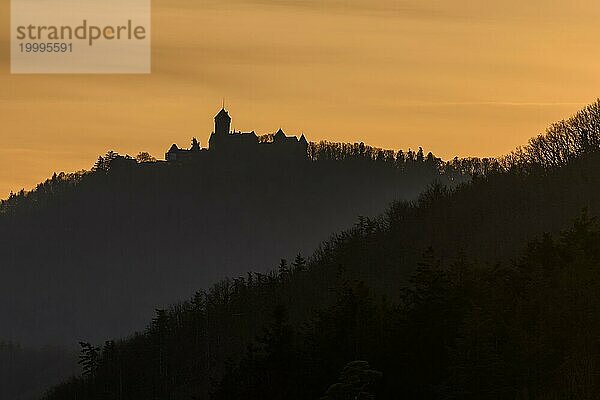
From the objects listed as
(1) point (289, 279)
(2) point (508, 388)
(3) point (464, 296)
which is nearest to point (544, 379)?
(2) point (508, 388)

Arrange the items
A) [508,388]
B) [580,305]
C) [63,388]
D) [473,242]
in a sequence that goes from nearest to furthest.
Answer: [508,388], [580,305], [473,242], [63,388]

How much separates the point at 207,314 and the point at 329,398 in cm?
9752

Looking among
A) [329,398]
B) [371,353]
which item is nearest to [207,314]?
[371,353]

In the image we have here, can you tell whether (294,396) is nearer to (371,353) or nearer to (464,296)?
(371,353)

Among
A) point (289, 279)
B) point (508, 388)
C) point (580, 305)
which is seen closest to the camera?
point (508, 388)

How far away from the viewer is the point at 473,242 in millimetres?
112438

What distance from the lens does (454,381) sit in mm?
38281

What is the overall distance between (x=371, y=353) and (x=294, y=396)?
8.90 feet

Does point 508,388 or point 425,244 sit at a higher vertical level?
A: point 425,244

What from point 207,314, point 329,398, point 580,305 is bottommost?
point 329,398

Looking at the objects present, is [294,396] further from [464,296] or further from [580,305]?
[580,305]

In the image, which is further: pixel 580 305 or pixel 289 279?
pixel 289 279

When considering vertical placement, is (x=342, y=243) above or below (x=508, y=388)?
above

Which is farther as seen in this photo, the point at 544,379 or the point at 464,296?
the point at 464,296
